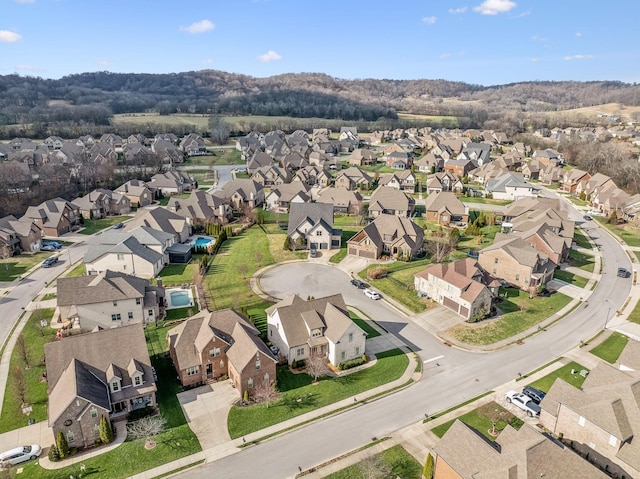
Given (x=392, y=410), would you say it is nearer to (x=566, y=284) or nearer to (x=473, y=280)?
(x=473, y=280)

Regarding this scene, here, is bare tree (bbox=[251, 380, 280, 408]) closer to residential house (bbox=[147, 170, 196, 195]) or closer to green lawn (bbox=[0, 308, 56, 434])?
green lawn (bbox=[0, 308, 56, 434])

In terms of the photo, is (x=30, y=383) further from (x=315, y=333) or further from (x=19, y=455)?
(x=315, y=333)

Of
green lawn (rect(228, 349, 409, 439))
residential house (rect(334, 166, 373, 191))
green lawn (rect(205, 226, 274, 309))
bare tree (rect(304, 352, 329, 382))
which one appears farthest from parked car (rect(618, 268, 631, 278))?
residential house (rect(334, 166, 373, 191))

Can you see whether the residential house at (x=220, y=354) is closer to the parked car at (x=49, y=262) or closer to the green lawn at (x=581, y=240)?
the parked car at (x=49, y=262)

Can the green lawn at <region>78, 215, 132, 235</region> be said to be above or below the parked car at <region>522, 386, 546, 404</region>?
above

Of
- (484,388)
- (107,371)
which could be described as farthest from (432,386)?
(107,371)
